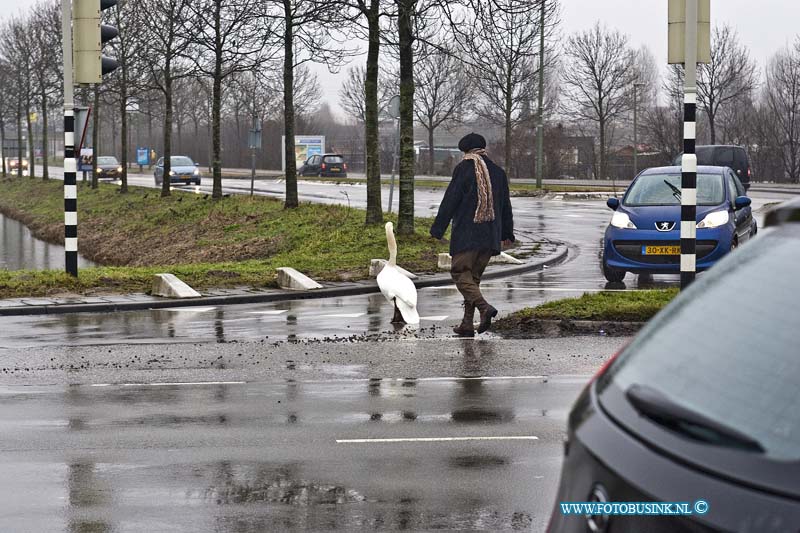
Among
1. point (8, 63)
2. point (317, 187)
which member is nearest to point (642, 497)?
point (317, 187)

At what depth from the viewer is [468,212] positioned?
37.2 feet

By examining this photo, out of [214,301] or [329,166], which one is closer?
[214,301]

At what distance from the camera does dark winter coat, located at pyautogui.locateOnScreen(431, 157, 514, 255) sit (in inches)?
447

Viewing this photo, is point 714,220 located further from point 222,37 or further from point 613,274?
point 222,37

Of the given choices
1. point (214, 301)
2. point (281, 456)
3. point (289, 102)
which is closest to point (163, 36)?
point (289, 102)

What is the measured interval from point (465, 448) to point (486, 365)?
10.2 ft

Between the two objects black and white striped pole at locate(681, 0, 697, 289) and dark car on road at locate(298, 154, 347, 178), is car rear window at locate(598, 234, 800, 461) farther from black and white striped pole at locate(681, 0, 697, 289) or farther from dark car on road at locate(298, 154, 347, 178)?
dark car on road at locate(298, 154, 347, 178)

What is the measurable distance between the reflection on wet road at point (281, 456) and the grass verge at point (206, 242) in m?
8.31

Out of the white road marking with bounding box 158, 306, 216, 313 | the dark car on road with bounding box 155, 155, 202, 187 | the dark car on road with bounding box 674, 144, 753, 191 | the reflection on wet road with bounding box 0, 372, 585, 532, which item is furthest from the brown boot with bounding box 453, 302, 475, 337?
the dark car on road with bounding box 155, 155, 202, 187

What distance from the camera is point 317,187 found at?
2023 inches

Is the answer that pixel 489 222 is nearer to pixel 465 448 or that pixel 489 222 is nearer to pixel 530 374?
pixel 530 374

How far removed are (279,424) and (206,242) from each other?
20.2m

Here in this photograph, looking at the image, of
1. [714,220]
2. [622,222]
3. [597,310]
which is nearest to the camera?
[597,310]

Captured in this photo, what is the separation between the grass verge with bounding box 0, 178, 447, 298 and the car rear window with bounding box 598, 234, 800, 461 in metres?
14.1
